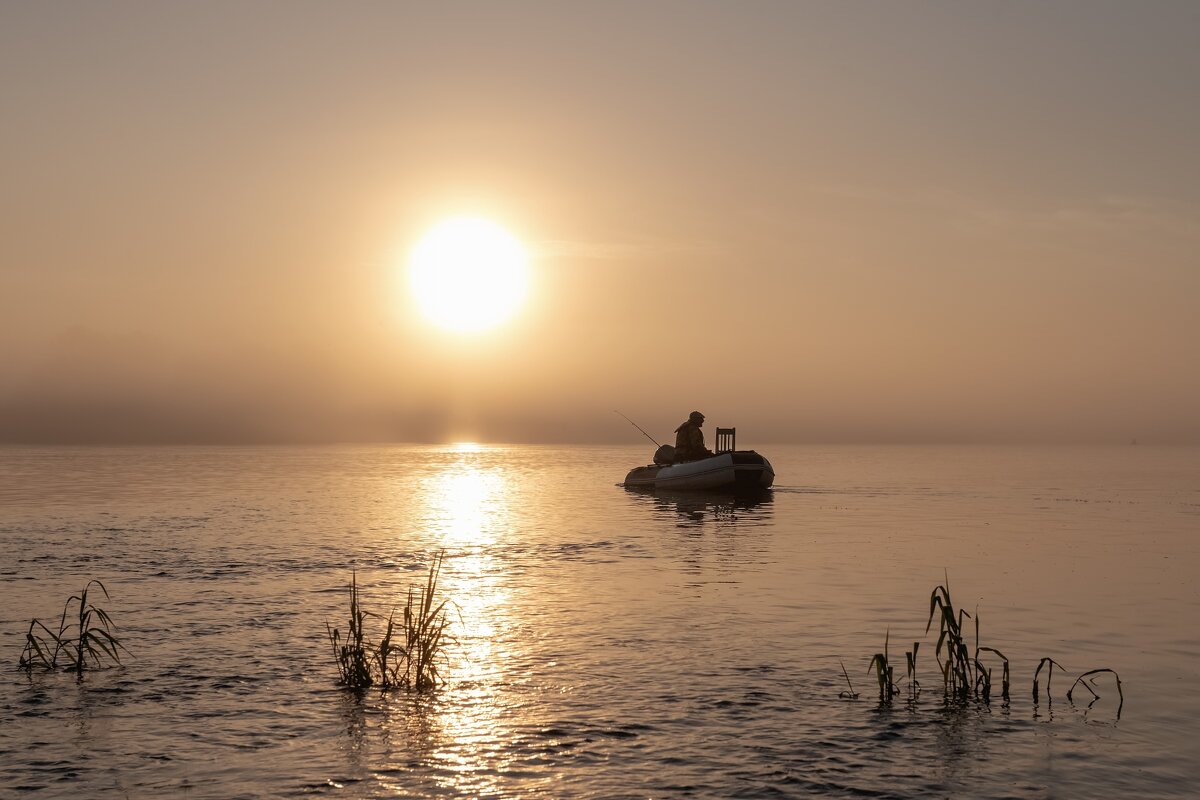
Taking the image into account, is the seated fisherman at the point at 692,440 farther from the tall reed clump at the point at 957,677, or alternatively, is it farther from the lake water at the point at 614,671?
the tall reed clump at the point at 957,677

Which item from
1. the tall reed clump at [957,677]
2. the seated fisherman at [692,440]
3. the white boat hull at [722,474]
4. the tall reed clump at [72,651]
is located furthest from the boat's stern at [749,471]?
the tall reed clump at [72,651]

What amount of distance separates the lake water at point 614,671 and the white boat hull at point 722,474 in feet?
43.9

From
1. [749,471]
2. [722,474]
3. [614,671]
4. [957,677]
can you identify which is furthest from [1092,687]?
[749,471]

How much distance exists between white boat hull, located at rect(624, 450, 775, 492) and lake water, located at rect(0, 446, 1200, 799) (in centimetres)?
1337

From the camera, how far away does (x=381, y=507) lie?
48.2 m

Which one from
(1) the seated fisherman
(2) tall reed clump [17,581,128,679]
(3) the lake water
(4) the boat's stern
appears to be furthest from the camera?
(1) the seated fisherman

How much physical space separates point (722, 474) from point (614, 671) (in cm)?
3299

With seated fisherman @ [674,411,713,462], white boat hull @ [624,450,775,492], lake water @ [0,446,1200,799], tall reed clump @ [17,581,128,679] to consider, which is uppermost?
seated fisherman @ [674,411,713,462]

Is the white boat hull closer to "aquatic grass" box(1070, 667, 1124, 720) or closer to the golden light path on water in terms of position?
the golden light path on water

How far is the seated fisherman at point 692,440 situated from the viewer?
46.7 metres

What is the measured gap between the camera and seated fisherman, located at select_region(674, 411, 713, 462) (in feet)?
153

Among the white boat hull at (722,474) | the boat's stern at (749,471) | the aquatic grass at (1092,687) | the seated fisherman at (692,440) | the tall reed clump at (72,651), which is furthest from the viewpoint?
the seated fisherman at (692,440)

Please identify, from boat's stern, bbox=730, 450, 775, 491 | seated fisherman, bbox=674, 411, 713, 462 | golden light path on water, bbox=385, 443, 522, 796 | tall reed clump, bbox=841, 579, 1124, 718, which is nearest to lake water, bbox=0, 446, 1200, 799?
golden light path on water, bbox=385, 443, 522, 796

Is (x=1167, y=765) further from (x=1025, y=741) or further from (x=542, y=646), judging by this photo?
(x=542, y=646)
